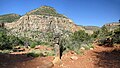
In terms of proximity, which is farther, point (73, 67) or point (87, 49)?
point (87, 49)

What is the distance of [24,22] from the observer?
11162 cm

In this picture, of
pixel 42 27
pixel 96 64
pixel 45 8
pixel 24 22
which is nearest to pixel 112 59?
pixel 96 64

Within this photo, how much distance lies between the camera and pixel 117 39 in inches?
685

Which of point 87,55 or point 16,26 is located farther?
point 16,26

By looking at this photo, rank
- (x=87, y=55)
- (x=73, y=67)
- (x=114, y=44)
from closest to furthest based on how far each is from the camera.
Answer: (x=73, y=67), (x=87, y=55), (x=114, y=44)

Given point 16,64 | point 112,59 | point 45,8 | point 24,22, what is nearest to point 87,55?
point 112,59

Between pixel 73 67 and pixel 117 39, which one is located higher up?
pixel 117 39

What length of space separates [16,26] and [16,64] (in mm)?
97994

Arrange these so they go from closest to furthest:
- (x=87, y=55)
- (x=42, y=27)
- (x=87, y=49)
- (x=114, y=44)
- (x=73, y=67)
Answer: (x=73, y=67) < (x=87, y=55) < (x=87, y=49) < (x=114, y=44) < (x=42, y=27)

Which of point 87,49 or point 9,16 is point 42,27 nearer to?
point 9,16

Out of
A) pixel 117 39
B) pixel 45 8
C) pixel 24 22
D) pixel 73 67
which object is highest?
pixel 45 8

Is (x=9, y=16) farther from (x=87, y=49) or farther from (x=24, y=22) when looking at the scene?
(x=87, y=49)

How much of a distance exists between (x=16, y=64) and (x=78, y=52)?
421cm

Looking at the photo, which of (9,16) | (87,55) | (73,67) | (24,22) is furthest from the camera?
(9,16)
